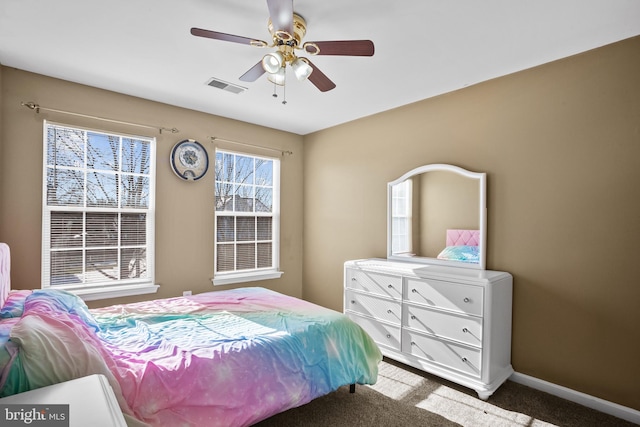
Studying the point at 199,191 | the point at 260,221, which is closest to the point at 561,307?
the point at 260,221

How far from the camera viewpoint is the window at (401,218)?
3.48m

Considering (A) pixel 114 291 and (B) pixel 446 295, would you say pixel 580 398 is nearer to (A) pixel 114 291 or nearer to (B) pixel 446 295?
(B) pixel 446 295

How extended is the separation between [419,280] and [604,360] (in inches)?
53.3

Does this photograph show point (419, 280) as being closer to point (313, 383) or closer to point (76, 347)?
point (313, 383)

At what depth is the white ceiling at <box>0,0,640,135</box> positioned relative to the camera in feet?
6.38

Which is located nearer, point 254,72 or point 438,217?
point 254,72

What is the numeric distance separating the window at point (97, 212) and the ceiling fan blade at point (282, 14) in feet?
7.86

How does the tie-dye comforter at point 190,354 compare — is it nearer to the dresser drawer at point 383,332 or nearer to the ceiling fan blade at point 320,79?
the dresser drawer at point 383,332

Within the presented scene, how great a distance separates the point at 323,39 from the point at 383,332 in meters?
2.61

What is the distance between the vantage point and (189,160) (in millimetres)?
3691

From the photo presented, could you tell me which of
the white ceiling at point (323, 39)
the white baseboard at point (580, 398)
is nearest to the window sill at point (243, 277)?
the white ceiling at point (323, 39)

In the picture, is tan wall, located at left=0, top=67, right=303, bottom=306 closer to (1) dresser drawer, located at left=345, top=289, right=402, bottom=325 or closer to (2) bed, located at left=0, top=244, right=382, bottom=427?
(2) bed, located at left=0, top=244, right=382, bottom=427

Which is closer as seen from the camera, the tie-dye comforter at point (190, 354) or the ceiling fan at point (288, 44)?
the tie-dye comforter at point (190, 354)

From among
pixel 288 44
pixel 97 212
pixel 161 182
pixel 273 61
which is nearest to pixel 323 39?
pixel 288 44
